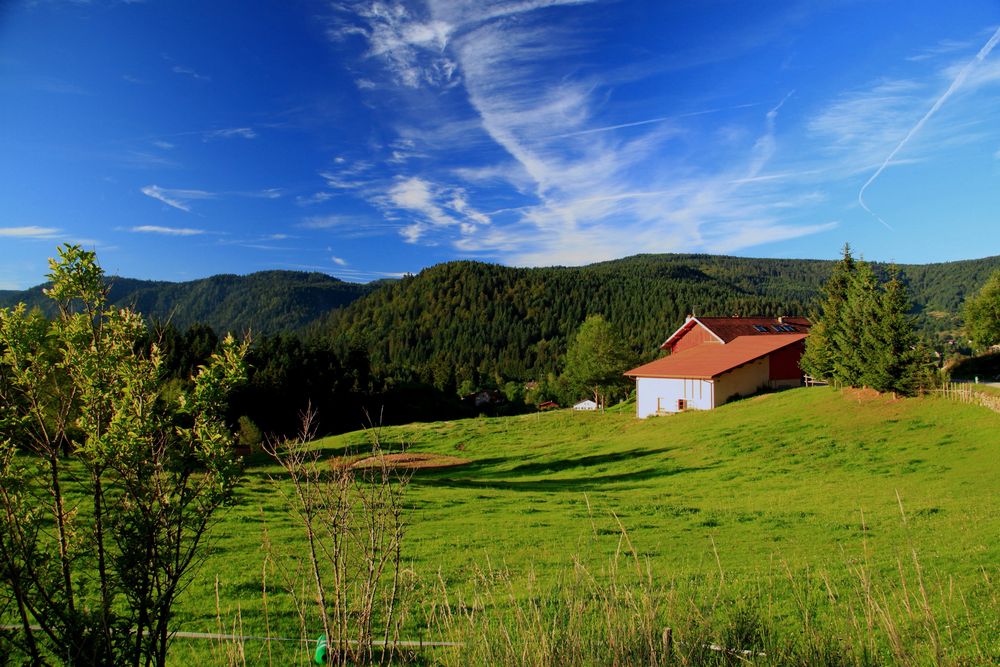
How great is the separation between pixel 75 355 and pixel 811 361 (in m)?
42.4

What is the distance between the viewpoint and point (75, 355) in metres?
3.81

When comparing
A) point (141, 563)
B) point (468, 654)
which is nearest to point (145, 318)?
point (141, 563)

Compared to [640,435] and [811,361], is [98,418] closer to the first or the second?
[640,435]

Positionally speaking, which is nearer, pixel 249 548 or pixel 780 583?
pixel 780 583

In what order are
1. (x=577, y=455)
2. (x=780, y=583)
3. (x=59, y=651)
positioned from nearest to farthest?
(x=59, y=651) → (x=780, y=583) → (x=577, y=455)

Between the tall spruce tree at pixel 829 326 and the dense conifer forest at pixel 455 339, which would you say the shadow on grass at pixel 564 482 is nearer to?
the tall spruce tree at pixel 829 326

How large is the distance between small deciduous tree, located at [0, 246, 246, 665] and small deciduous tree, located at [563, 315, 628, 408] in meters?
55.9

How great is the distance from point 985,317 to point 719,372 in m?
29.7

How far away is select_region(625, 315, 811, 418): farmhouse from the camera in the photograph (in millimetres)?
39469

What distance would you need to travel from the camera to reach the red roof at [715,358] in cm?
3968

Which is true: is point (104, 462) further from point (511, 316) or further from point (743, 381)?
point (511, 316)

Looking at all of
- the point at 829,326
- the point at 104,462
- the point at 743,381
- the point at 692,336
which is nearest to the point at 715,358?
the point at 743,381

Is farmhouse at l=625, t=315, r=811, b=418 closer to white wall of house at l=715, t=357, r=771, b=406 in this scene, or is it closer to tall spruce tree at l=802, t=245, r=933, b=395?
white wall of house at l=715, t=357, r=771, b=406

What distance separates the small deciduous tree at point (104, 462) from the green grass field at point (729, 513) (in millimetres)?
1981
